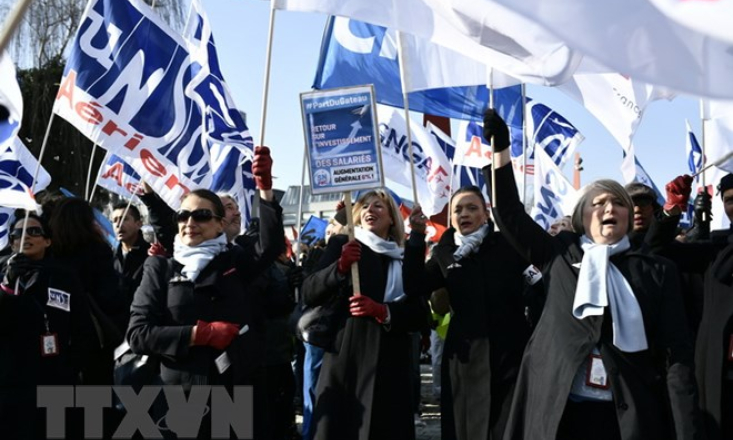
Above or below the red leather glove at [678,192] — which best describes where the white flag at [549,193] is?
above

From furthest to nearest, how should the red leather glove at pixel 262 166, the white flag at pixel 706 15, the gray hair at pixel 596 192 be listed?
the red leather glove at pixel 262 166
the gray hair at pixel 596 192
the white flag at pixel 706 15

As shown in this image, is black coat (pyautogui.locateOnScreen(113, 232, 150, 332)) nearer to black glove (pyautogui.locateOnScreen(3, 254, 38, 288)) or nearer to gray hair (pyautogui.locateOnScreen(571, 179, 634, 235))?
black glove (pyautogui.locateOnScreen(3, 254, 38, 288))

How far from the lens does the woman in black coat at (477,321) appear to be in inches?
205

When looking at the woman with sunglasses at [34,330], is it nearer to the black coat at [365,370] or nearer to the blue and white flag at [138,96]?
the black coat at [365,370]

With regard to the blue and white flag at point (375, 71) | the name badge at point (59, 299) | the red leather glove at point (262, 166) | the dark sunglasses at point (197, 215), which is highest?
the blue and white flag at point (375, 71)

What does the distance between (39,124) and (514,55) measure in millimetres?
23100

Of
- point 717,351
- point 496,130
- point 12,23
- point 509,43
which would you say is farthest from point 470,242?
point 12,23

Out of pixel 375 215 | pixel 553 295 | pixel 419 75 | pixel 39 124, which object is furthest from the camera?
pixel 39 124

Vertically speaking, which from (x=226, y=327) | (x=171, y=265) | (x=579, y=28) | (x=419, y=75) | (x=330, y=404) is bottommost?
(x=330, y=404)

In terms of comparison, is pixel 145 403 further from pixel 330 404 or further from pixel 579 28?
pixel 579 28

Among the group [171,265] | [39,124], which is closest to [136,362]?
[171,265]

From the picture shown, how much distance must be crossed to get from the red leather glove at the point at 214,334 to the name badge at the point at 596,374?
1.76 m

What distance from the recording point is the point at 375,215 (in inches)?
228

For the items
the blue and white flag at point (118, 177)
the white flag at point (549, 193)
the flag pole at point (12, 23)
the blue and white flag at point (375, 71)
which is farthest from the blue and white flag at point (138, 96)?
the white flag at point (549, 193)
